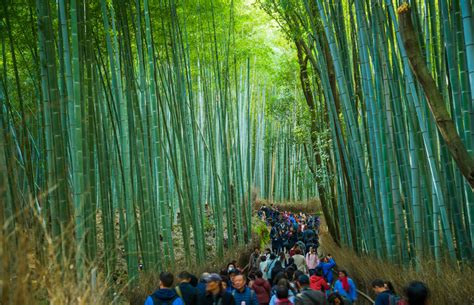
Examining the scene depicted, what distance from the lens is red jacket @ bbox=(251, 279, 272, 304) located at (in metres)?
4.72

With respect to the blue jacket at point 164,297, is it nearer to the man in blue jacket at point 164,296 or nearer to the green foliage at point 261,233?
the man in blue jacket at point 164,296

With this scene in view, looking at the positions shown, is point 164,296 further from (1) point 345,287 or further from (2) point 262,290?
(1) point 345,287

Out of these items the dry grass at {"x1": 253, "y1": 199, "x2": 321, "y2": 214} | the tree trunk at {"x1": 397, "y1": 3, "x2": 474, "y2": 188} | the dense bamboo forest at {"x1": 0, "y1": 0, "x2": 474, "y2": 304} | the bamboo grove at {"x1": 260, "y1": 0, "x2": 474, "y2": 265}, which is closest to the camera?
the tree trunk at {"x1": 397, "y1": 3, "x2": 474, "y2": 188}

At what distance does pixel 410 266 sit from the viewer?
5379mm

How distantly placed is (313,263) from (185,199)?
77.5 inches

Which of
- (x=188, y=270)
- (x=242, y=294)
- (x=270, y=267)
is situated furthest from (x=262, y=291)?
(x=188, y=270)

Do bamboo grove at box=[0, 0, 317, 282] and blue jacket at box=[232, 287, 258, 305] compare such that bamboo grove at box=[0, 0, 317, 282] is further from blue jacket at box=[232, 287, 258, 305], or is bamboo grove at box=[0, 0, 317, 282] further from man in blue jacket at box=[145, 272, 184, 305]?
blue jacket at box=[232, 287, 258, 305]

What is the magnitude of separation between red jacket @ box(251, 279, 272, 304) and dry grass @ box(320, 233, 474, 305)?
1100 millimetres

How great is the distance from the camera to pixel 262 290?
4.75m

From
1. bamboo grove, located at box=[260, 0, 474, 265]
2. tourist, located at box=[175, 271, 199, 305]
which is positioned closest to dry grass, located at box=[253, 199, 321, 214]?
bamboo grove, located at box=[260, 0, 474, 265]

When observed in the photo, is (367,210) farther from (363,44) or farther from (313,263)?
(363,44)

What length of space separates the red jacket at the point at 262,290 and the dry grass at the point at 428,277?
1.10m

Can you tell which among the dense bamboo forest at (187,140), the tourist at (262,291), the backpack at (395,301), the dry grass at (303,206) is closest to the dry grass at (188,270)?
the dense bamboo forest at (187,140)

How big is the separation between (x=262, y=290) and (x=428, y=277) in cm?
133
